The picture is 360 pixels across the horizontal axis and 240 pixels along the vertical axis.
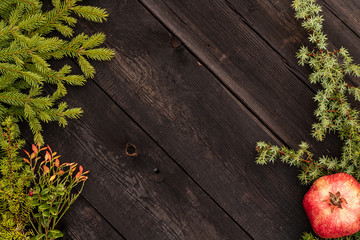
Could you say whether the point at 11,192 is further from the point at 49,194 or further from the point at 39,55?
the point at 39,55

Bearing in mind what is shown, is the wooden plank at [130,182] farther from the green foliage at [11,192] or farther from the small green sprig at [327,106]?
the small green sprig at [327,106]

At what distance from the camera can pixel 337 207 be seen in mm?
1328

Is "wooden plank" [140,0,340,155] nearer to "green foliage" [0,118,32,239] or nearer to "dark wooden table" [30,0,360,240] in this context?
"dark wooden table" [30,0,360,240]

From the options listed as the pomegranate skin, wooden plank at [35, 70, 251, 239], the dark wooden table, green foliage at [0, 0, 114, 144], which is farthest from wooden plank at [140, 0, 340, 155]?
wooden plank at [35, 70, 251, 239]

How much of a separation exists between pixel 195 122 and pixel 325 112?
0.61 meters

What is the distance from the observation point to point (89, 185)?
1.49 m

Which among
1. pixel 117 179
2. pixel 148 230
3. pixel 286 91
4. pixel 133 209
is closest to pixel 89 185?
pixel 117 179

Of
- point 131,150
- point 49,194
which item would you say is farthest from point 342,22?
point 49,194

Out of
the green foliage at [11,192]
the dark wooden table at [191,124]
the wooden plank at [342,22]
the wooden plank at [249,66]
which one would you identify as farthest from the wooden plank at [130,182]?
the wooden plank at [342,22]

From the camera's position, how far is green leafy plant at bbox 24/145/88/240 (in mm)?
1300

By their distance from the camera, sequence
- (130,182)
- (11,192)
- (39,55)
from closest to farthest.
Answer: (11,192), (39,55), (130,182)

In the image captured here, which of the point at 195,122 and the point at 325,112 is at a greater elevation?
the point at 195,122

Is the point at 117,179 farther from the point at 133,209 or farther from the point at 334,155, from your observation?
the point at 334,155

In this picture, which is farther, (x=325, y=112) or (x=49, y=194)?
(x=325, y=112)
